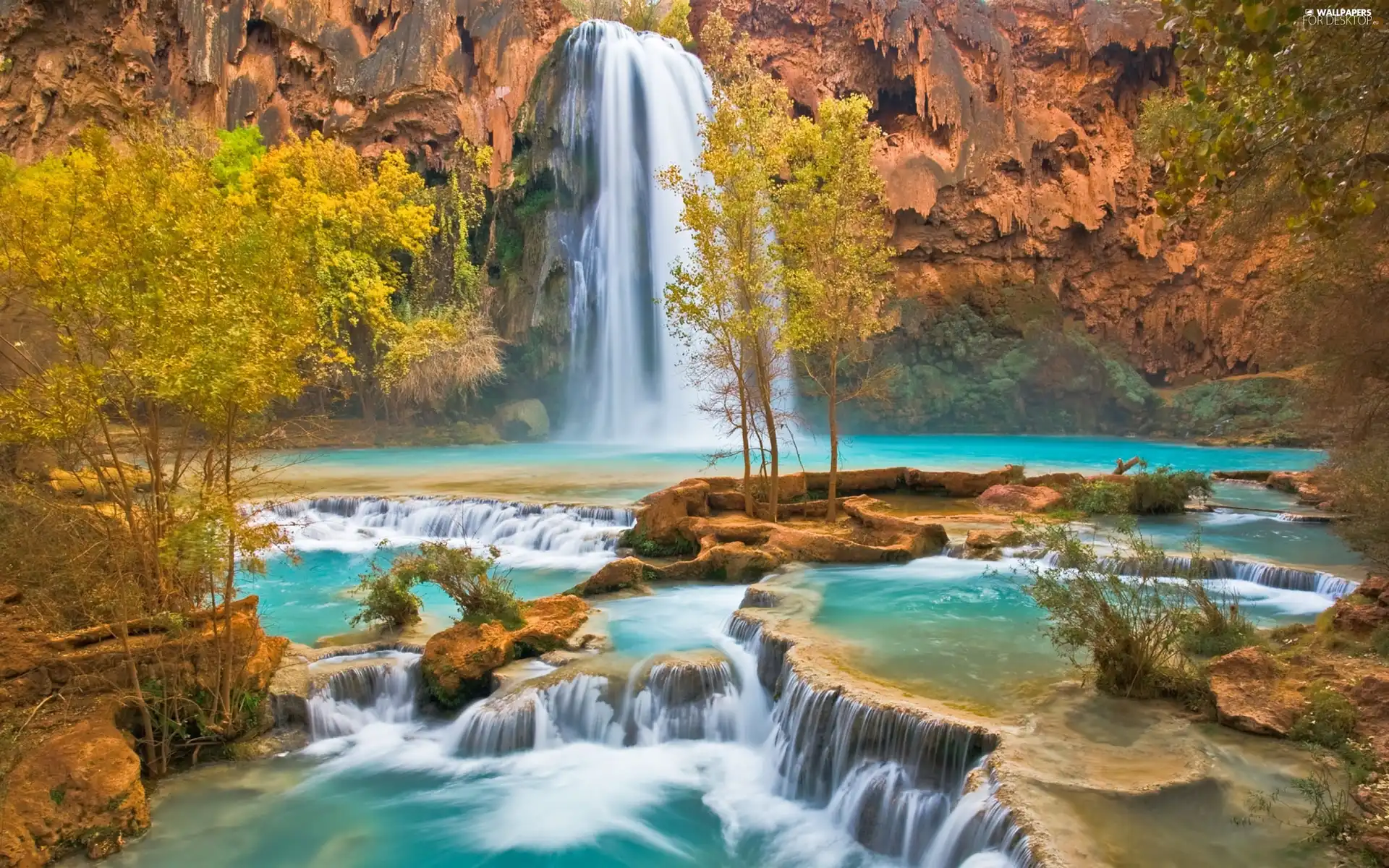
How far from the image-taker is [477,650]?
838cm

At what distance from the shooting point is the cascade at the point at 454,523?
14.8 m

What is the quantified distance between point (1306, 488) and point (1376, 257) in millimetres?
6580

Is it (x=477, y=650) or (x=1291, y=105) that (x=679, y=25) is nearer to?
(x=477, y=650)

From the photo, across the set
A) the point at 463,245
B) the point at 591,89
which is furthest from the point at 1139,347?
the point at 463,245

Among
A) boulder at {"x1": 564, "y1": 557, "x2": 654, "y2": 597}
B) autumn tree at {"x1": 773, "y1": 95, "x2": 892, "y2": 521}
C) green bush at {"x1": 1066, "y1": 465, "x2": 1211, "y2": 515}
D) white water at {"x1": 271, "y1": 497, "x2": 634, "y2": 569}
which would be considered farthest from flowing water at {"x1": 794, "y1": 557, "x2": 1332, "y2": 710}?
white water at {"x1": 271, "y1": 497, "x2": 634, "y2": 569}

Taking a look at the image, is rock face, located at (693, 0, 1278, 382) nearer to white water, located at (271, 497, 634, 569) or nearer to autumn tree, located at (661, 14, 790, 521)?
autumn tree, located at (661, 14, 790, 521)

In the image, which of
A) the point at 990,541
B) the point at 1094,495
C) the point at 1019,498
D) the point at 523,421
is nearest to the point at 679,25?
the point at 523,421

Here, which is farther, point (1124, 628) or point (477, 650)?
point (477, 650)

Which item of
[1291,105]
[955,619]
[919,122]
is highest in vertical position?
[919,122]

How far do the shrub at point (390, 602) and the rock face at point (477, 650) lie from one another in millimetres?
1028

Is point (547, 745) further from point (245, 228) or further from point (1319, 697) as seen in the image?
point (1319, 697)

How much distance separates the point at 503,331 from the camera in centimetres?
3278

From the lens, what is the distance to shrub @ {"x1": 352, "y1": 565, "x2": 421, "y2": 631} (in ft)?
31.5

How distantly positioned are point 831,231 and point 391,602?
8.49m
